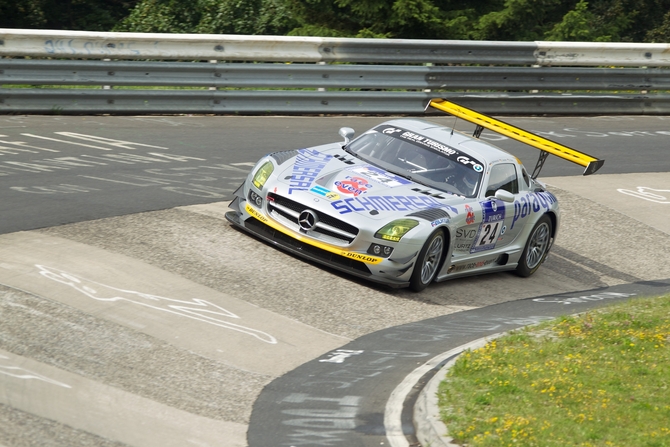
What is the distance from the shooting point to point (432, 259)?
34.0 ft

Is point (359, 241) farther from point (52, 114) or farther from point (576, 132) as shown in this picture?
point (576, 132)

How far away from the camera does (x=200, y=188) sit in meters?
12.8

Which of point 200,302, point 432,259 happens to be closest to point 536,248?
point 432,259

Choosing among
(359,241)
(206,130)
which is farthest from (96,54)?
(359,241)

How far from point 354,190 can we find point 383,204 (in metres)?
0.38

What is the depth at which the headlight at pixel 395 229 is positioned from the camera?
9.84m

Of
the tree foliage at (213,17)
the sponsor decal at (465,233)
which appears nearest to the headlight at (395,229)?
the sponsor decal at (465,233)

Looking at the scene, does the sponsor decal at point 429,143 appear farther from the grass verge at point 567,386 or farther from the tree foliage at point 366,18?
the tree foliage at point 366,18

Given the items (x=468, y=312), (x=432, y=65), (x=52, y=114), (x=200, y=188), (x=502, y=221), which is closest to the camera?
(x=468, y=312)

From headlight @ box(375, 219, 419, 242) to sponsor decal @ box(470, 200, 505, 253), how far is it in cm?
124

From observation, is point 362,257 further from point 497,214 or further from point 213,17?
point 213,17

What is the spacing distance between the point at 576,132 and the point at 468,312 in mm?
10625

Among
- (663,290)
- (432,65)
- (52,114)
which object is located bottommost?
(52,114)

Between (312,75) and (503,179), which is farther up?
(503,179)
